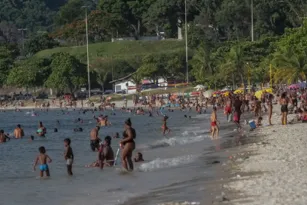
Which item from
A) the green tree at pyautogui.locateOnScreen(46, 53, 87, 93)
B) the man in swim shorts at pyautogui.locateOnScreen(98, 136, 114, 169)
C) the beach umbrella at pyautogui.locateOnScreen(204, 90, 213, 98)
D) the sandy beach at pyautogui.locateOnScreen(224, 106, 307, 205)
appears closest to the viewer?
the sandy beach at pyautogui.locateOnScreen(224, 106, 307, 205)

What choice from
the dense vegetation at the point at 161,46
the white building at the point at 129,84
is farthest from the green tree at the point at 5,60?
the white building at the point at 129,84

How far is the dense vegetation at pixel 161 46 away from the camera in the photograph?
238 feet

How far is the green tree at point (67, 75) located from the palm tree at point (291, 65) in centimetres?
3971

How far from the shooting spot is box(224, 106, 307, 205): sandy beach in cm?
1220

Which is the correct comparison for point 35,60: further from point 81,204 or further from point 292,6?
point 81,204

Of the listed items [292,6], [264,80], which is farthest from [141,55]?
[264,80]

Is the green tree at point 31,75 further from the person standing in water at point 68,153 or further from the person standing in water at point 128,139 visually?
the person standing in water at point 128,139

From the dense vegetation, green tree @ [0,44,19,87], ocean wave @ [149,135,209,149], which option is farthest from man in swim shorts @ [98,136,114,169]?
green tree @ [0,44,19,87]

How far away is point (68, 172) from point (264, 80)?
152 ft

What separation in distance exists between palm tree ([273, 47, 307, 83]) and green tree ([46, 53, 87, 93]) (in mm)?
39713

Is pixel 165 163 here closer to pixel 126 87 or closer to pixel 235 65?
pixel 235 65

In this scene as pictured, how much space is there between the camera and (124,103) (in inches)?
3019

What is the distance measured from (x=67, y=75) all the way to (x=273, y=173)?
75181mm

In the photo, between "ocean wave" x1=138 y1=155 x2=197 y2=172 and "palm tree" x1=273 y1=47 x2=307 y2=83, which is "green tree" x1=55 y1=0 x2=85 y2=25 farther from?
"ocean wave" x1=138 y1=155 x2=197 y2=172
